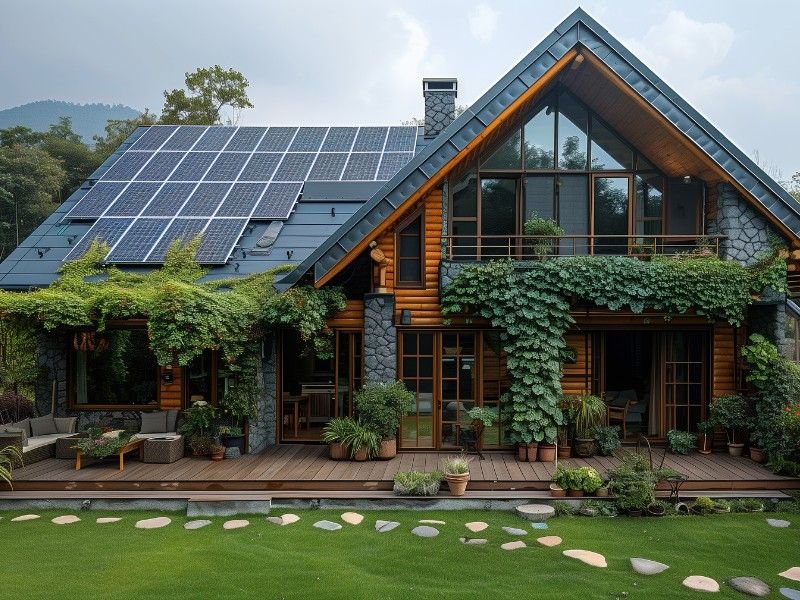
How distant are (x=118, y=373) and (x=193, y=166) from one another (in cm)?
639

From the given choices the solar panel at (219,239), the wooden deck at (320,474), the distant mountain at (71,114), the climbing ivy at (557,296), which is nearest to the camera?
the wooden deck at (320,474)

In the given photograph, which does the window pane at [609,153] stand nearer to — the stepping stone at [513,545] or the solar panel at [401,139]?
the solar panel at [401,139]

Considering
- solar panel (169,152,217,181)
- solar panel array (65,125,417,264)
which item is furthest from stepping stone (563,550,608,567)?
solar panel (169,152,217,181)

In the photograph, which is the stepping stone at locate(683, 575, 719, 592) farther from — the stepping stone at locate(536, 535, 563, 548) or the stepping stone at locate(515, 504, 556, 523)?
the stepping stone at locate(515, 504, 556, 523)

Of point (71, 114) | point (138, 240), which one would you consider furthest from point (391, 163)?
point (71, 114)

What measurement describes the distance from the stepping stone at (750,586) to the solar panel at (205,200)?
12.1 meters

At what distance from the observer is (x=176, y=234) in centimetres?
1345

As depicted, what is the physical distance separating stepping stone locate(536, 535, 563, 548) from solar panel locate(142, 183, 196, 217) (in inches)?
423

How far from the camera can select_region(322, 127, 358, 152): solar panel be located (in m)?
17.3

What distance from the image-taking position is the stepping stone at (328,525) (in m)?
8.17

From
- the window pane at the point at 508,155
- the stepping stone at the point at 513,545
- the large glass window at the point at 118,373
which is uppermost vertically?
the window pane at the point at 508,155

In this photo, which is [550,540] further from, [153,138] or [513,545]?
[153,138]

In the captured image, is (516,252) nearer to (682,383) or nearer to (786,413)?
(682,383)

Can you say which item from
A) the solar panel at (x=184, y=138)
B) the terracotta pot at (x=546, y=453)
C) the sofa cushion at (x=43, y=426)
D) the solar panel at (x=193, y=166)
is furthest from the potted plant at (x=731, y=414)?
the solar panel at (x=184, y=138)
